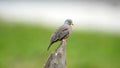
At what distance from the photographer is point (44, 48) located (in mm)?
9133

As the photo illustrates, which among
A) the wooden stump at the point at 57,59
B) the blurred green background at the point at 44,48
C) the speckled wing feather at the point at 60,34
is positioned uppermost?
the speckled wing feather at the point at 60,34

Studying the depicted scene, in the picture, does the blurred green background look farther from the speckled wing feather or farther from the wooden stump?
the wooden stump

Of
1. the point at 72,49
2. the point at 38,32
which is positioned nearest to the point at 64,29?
the point at 72,49

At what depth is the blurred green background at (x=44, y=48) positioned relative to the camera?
341 inches

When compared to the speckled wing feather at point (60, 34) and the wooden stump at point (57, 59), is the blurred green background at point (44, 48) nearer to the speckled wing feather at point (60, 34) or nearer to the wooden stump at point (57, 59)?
the speckled wing feather at point (60, 34)

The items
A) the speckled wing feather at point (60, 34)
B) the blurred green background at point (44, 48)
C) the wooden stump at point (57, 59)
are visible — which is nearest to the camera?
the wooden stump at point (57, 59)

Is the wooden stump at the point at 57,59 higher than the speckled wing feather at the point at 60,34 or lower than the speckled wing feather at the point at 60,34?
lower

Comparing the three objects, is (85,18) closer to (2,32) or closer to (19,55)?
(2,32)

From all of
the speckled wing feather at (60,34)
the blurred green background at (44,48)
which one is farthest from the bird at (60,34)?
the blurred green background at (44,48)

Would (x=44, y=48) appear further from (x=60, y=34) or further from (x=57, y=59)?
(x=57, y=59)

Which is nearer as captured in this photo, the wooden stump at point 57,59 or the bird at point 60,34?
the wooden stump at point 57,59

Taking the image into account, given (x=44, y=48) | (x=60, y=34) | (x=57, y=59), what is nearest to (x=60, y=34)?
(x=60, y=34)

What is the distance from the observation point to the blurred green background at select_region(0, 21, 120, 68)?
8.66m

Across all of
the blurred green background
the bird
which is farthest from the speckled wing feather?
the blurred green background
